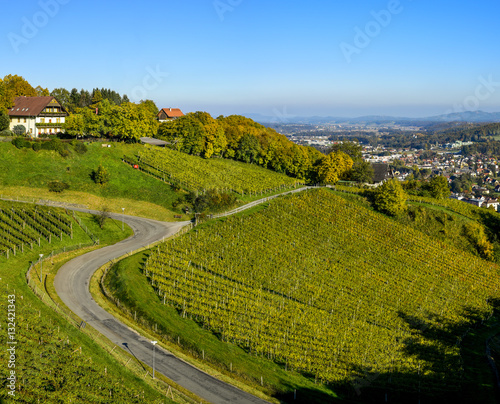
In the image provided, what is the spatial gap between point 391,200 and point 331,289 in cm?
2822

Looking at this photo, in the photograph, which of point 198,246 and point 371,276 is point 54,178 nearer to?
point 198,246

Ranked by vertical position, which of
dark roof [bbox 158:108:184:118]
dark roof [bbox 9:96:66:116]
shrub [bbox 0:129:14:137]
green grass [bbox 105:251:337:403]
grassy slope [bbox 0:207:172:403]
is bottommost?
green grass [bbox 105:251:337:403]

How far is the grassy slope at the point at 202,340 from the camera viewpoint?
31172 mm

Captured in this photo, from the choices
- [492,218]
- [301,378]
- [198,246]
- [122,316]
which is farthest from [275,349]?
[492,218]

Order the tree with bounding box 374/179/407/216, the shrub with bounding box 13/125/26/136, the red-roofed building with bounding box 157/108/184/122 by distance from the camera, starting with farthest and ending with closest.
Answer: the red-roofed building with bounding box 157/108/184/122 < the shrub with bounding box 13/125/26/136 < the tree with bounding box 374/179/407/216

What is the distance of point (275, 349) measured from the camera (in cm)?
3400

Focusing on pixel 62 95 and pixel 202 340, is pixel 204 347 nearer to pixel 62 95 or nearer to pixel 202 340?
pixel 202 340

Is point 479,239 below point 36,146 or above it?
below

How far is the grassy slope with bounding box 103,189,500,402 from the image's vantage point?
3117 cm

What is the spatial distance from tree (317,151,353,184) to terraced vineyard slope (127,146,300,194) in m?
5.48

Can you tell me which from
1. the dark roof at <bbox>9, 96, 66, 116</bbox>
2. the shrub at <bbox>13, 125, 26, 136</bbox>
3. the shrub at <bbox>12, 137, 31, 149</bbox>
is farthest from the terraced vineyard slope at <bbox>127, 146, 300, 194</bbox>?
the shrub at <bbox>13, 125, 26, 136</bbox>

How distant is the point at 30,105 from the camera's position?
8556 centimetres

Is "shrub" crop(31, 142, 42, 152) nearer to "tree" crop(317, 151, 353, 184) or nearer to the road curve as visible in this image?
the road curve

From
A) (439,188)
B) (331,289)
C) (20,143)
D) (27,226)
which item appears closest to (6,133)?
(20,143)
